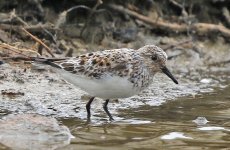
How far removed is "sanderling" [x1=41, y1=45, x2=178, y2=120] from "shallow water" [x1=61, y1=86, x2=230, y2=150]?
1.18 feet

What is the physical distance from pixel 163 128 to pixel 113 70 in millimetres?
772

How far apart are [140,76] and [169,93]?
1.88m

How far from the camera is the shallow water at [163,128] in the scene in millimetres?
5766

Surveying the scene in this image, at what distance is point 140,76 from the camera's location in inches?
264

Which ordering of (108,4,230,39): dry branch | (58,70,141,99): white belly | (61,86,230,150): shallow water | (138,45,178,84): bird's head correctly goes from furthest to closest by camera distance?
(108,4,230,39): dry branch, (138,45,178,84): bird's head, (58,70,141,99): white belly, (61,86,230,150): shallow water

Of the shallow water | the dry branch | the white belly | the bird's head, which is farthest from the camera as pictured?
the dry branch

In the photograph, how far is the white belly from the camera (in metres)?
6.48

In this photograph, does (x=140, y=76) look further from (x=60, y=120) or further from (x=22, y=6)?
(x=22, y=6)

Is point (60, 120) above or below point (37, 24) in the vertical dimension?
below

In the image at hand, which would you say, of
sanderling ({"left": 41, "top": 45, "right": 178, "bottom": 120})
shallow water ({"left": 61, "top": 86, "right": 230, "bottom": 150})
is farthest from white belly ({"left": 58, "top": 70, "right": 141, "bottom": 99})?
shallow water ({"left": 61, "top": 86, "right": 230, "bottom": 150})

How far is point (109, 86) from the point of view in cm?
648

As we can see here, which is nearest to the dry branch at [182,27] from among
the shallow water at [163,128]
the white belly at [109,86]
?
the shallow water at [163,128]

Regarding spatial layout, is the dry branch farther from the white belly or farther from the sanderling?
the white belly

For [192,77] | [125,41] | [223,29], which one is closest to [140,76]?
[192,77]
